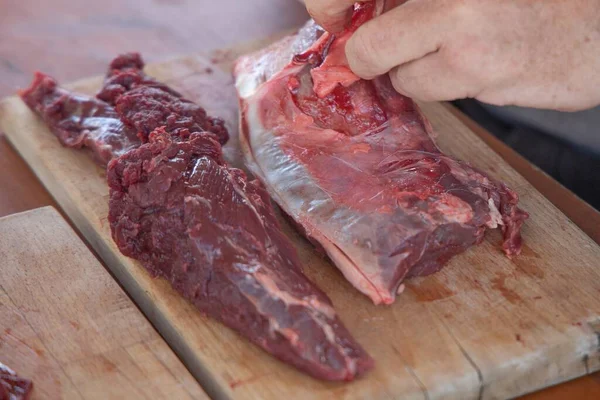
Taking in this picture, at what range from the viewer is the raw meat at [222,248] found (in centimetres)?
249

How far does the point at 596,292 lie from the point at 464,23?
1.10 m

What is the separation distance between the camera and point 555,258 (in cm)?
304

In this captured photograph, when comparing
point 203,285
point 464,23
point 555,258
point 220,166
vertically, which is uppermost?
point 464,23

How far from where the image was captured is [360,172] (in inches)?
121

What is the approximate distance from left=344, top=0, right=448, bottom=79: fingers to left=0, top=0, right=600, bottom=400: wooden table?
1156 mm

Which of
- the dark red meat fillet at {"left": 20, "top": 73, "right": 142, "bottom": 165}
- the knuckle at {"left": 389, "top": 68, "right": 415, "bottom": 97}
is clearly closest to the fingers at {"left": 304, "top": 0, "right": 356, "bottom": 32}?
the knuckle at {"left": 389, "top": 68, "right": 415, "bottom": 97}

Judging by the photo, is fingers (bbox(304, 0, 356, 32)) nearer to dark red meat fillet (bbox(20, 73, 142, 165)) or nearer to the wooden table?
dark red meat fillet (bbox(20, 73, 142, 165))

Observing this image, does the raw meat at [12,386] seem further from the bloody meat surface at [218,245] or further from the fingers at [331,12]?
the fingers at [331,12]

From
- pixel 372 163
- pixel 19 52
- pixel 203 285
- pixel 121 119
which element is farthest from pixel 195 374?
pixel 19 52

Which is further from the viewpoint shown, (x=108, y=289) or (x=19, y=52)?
(x=19, y=52)

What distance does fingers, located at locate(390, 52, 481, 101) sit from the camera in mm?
2895

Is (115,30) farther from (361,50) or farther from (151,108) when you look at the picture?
(361,50)

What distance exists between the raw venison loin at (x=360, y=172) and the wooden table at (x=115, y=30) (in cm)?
83

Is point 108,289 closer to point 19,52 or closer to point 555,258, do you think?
point 555,258
